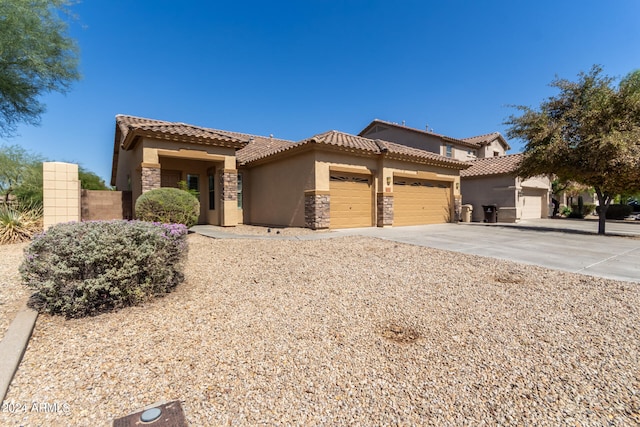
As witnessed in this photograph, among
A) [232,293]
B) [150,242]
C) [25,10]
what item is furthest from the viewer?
[25,10]

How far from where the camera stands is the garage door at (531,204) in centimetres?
2114

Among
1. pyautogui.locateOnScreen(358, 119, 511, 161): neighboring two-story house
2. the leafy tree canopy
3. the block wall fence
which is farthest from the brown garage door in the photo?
the leafy tree canopy

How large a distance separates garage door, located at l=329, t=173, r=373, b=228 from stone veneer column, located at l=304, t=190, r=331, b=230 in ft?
1.45

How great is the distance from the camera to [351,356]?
2.89 metres

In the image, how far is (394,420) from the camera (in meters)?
2.11

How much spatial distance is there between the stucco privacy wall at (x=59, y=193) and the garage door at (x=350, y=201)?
32.2 feet

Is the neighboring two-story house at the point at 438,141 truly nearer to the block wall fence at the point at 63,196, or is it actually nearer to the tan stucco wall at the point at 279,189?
the tan stucco wall at the point at 279,189

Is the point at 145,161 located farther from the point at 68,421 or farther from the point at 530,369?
the point at 530,369

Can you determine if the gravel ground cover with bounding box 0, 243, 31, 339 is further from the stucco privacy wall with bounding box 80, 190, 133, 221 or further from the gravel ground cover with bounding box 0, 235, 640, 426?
the stucco privacy wall with bounding box 80, 190, 133, 221

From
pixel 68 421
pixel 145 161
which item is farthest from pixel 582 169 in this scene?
pixel 145 161

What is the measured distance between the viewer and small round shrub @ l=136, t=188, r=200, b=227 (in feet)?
30.8

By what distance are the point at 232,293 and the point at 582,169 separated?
47.4 ft

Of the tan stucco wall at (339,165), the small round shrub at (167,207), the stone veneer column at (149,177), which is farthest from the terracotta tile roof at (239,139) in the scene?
the small round shrub at (167,207)

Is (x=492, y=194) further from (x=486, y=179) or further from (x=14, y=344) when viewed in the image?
(x=14, y=344)
